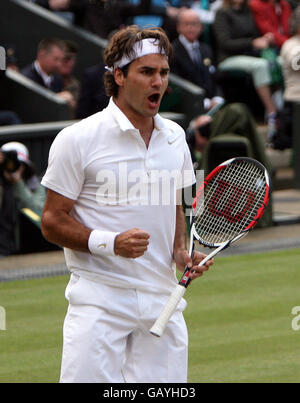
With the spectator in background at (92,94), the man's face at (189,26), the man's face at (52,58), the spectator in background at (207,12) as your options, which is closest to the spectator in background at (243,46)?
the spectator in background at (207,12)

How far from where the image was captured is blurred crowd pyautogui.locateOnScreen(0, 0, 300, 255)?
1312 cm

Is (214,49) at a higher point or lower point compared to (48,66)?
higher

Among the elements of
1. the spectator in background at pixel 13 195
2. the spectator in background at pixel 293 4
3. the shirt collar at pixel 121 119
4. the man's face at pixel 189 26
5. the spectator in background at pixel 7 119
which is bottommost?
the spectator in background at pixel 13 195

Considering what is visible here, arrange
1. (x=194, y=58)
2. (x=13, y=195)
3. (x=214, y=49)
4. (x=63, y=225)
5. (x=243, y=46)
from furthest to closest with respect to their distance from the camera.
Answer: (x=214, y=49) → (x=243, y=46) → (x=194, y=58) → (x=13, y=195) → (x=63, y=225)

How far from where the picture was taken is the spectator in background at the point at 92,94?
1152cm

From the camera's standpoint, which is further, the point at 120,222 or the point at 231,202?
the point at 231,202

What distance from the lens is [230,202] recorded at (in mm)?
5008

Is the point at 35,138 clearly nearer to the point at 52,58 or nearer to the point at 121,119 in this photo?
the point at 52,58

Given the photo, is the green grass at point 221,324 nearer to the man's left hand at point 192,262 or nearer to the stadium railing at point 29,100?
the man's left hand at point 192,262

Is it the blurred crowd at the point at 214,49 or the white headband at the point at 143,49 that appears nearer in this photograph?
the white headband at the point at 143,49

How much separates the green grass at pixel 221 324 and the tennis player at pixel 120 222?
6.76 ft

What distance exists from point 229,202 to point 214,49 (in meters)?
11.3

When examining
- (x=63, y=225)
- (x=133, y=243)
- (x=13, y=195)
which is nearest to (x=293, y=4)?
(x=13, y=195)

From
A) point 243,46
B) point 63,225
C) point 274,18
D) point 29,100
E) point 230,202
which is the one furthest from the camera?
point 274,18
